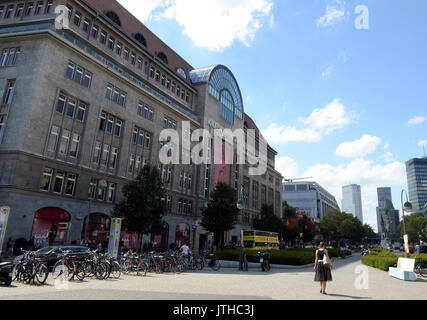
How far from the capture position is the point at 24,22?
29875 millimetres

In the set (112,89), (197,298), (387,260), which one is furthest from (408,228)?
(197,298)

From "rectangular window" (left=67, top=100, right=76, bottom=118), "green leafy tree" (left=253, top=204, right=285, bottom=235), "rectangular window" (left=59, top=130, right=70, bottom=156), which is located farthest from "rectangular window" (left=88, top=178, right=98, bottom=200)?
"green leafy tree" (left=253, top=204, right=285, bottom=235)

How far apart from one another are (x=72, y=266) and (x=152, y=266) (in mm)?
6092

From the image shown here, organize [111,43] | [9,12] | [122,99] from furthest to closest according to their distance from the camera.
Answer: [122,99] → [111,43] → [9,12]

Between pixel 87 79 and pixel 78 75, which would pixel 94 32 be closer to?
pixel 87 79

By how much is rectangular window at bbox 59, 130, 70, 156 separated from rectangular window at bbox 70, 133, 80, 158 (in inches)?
21.7

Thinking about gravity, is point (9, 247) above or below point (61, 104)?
below

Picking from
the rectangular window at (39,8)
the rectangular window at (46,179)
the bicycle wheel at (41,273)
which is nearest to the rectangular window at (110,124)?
the rectangular window at (46,179)

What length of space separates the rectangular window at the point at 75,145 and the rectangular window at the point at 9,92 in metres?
6.21

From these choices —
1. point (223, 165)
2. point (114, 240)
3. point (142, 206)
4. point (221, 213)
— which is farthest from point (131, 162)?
point (223, 165)

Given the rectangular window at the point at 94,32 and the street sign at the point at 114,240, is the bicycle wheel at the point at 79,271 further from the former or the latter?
the rectangular window at the point at 94,32

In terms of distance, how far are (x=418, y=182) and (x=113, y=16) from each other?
214m

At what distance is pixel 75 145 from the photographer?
3033 cm

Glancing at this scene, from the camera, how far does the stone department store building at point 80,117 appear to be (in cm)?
2591
